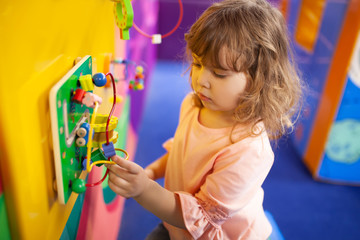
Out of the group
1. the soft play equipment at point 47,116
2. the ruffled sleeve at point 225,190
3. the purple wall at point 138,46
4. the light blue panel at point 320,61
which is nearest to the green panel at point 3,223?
the soft play equipment at point 47,116

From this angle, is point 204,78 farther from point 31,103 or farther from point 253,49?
point 31,103

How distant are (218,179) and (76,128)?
30 cm

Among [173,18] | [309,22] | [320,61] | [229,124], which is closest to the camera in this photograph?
[229,124]

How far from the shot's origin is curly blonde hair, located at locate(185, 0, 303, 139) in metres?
0.63

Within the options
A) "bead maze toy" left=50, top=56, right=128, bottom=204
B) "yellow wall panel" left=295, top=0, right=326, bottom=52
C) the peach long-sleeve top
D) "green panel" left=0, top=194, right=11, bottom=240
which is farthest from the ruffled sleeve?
"yellow wall panel" left=295, top=0, right=326, bottom=52

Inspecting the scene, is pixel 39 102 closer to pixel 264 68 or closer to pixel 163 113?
pixel 264 68

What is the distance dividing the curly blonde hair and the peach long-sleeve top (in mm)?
60

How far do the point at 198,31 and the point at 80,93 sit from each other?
0.29 meters

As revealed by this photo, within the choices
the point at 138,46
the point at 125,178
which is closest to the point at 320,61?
the point at 138,46

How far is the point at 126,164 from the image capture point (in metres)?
0.53

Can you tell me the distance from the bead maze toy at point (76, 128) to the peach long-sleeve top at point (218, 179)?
22cm

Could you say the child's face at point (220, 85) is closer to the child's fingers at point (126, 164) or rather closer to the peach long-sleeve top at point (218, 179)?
the peach long-sleeve top at point (218, 179)

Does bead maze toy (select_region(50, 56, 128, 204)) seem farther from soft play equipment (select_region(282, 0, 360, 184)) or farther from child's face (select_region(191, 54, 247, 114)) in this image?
soft play equipment (select_region(282, 0, 360, 184))

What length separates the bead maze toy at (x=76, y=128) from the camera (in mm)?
443
